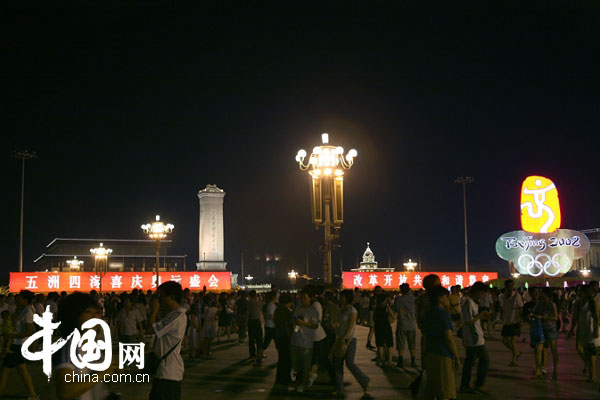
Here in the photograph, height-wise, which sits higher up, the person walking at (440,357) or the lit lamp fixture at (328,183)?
the lit lamp fixture at (328,183)

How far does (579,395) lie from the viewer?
9992mm

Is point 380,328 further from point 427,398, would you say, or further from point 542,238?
point 542,238

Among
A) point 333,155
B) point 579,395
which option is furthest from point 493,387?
point 333,155

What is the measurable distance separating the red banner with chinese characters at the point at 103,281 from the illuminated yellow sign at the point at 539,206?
23.5m

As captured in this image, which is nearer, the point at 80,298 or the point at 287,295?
the point at 80,298

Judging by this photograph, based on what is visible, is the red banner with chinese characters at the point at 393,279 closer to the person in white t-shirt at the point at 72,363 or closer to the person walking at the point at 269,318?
the person walking at the point at 269,318

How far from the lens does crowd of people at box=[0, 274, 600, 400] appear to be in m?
5.70

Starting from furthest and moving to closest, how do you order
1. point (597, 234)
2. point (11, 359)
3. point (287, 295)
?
point (597, 234)
point (287, 295)
point (11, 359)

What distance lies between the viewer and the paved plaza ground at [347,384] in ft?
33.6

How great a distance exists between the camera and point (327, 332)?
11938 mm

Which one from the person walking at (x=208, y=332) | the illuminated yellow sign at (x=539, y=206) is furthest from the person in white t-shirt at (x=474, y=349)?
the illuminated yellow sign at (x=539, y=206)

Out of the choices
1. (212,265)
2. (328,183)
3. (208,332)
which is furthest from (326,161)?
(212,265)

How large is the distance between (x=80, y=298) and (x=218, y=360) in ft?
39.4

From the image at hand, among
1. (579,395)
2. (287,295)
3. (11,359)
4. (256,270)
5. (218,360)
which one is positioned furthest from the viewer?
(256,270)
